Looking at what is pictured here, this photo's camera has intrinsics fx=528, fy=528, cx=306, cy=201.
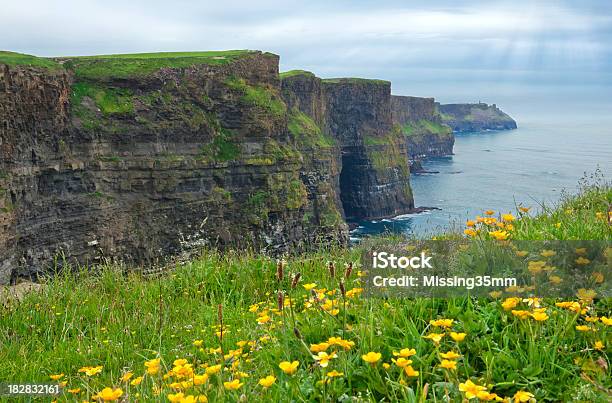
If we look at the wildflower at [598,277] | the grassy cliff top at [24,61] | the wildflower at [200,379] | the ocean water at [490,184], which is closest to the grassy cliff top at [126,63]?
the grassy cliff top at [24,61]

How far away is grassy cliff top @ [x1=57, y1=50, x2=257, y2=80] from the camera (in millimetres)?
56750

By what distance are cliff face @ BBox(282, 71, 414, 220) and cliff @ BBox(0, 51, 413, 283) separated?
149 feet

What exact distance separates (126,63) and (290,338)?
61.6 meters

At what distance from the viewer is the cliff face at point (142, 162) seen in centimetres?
4694

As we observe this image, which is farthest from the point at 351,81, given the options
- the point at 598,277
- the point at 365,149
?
the point at 598,277

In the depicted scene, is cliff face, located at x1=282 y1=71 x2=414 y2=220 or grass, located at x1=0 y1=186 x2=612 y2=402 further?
cliff face, located at x1=282 y1=71 x2=414 y2=220

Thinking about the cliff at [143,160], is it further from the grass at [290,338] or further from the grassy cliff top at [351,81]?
the grassy cliff top at [351,81]

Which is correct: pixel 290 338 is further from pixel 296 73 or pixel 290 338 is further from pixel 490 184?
pixel 490 184

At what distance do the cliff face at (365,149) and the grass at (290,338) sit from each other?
115 metres

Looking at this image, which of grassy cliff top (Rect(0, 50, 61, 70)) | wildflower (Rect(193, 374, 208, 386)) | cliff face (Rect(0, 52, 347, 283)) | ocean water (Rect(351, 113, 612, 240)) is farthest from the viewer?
ocean water (Rect(351, 113, 612, 240))

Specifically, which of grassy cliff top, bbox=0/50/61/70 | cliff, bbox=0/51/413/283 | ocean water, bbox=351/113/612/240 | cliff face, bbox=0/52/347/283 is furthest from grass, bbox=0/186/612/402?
ocean water, bbox=351/113/612/240

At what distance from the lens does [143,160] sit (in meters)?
57.8

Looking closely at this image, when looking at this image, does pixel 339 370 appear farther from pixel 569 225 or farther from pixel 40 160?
pixel 40 160

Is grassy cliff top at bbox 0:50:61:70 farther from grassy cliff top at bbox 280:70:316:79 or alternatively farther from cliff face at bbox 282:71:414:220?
cliff face at bbox 282:71:414:220
